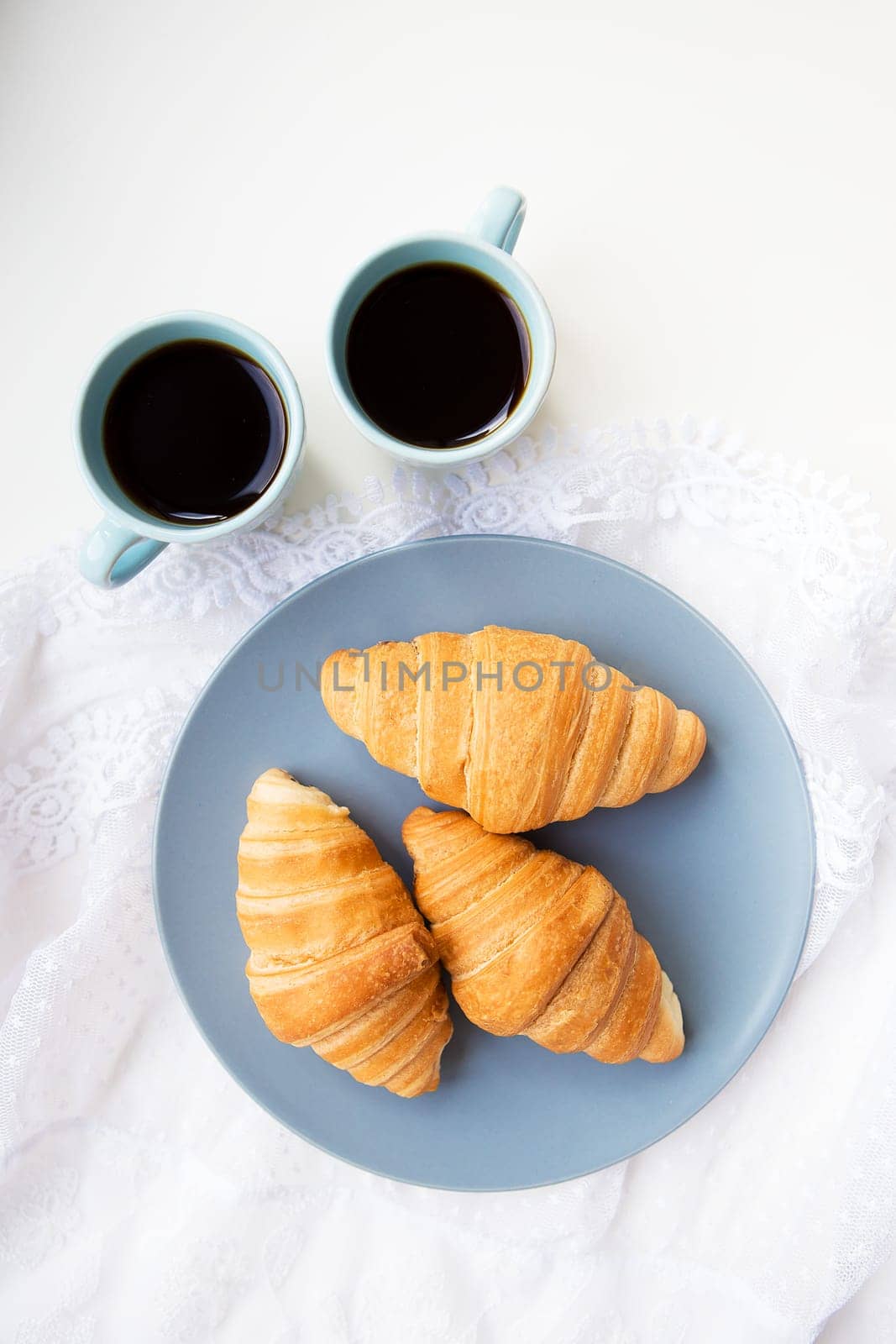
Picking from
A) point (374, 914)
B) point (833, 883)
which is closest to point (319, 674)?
point (374, 914)

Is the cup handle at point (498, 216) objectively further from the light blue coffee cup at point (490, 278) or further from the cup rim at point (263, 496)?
the cup rim at point (263, 496)

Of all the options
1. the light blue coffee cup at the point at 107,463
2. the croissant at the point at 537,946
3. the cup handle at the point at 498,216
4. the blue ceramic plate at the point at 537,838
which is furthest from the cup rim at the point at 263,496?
the croissant at the point at 537,946

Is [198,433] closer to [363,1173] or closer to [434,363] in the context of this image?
[434,363]

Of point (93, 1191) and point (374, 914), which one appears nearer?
→ point (374, 914)

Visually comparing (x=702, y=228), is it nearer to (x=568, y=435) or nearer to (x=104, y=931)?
(x=568, y=435)

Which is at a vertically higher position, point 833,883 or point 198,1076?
point 833,883

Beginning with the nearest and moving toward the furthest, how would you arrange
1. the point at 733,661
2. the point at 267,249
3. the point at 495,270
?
the point at 495,270, the point at 733,661, the point at 267,249
